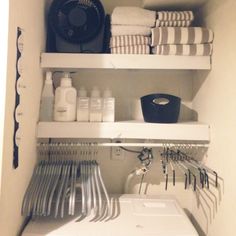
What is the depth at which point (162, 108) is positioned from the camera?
137 cm

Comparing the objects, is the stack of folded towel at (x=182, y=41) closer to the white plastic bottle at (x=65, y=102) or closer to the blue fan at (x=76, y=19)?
the blue fan at (x=76, y=19)

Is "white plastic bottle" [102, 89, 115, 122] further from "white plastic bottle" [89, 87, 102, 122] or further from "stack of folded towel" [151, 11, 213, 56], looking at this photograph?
"stack of folded towel" [151, 11, 213, 56]

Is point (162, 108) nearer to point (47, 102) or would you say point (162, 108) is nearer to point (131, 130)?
point (131, 130)

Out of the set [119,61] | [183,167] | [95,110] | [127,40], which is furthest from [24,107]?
[183,167]

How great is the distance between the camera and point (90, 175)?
1.32 meters

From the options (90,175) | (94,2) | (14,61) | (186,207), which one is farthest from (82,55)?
(186,207)

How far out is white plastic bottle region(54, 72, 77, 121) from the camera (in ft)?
4.58

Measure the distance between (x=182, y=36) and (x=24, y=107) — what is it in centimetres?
85

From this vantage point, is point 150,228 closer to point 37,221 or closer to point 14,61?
point 37,221

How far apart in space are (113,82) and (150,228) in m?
0.87

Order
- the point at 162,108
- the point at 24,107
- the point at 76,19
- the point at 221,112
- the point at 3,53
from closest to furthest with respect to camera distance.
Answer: the point at 3,53 → the point at 24,107 → the point at 221,112 → the point at 162,108 → the point at 76,19

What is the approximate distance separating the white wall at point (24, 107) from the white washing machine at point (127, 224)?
13 centimetres

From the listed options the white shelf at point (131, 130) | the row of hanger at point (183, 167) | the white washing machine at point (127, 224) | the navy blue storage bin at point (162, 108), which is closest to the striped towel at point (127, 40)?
the navy blue storage bin at point (162, 108)

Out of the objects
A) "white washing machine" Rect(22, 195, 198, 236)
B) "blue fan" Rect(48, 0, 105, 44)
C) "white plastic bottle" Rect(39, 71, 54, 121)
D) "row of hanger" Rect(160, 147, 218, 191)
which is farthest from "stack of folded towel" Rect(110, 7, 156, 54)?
"white washing machine" Rect(22, 195, 198, 236)
